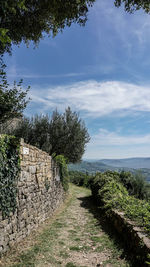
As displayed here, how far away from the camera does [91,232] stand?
207 inches

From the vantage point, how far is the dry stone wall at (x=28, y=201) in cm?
386

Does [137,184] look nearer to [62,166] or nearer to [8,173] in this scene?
[62,166]

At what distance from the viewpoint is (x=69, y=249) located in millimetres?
4051

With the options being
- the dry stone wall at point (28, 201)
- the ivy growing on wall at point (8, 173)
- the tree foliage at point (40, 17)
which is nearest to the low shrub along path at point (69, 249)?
the dry stone wall at point (28, 201)

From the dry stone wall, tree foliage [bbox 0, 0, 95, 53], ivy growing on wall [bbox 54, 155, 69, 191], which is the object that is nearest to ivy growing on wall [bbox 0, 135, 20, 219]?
the dry stone wall

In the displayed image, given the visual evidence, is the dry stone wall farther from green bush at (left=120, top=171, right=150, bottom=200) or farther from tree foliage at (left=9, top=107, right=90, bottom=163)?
tree foliage at (left=9, top=107, right=90, bottom=163)

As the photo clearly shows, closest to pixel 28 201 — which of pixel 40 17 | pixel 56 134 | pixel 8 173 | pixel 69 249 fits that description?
pixel 8 173

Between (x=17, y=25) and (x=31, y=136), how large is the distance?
11122 millimetres

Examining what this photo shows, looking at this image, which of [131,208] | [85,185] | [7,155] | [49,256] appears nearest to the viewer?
[49,256]

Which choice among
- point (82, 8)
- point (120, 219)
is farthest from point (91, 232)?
point (82, 8)

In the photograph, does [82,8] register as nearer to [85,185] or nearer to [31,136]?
[31,136]

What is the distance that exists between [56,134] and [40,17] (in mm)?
10726

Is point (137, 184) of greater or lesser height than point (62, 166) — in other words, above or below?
below

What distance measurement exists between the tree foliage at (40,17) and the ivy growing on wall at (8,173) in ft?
14.5
